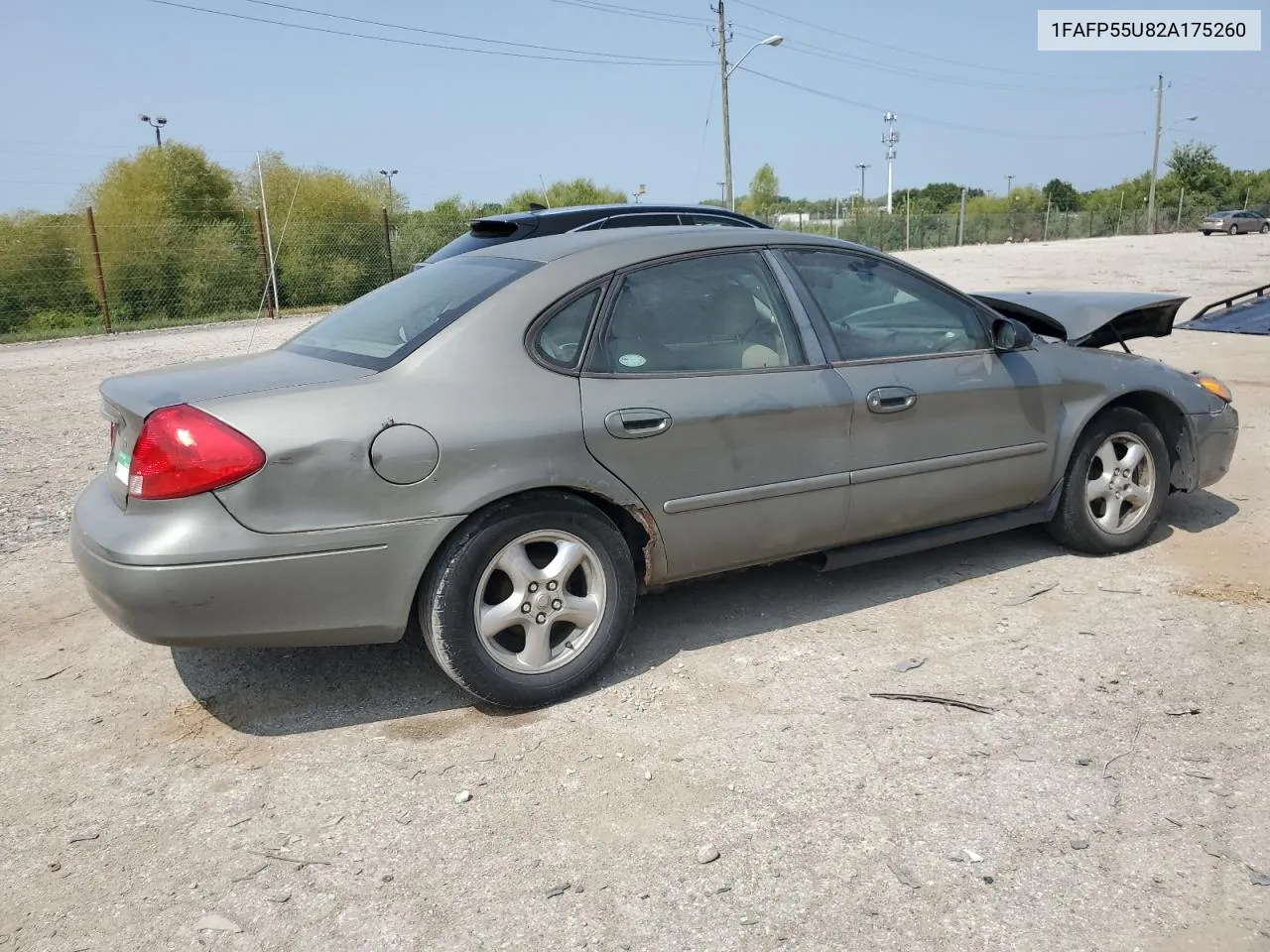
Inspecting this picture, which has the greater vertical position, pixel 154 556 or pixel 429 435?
pixel 429 435

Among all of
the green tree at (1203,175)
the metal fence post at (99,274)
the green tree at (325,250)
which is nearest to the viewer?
the metal fence post at (99,274)

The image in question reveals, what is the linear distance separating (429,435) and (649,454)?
77 cm

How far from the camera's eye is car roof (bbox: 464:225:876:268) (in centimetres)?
375

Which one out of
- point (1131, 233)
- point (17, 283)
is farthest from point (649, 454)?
point (1131, 233)

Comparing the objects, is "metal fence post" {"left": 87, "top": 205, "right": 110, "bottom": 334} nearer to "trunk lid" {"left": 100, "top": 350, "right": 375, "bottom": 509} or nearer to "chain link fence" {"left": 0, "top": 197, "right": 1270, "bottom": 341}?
"chain link fence" {"left": 0, "top": 197, "right": 1270, "bottom": 341}

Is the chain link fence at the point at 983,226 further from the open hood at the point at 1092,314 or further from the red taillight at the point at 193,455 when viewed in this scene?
the red taillight at the point at 193,455

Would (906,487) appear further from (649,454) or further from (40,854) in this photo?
(40,854)

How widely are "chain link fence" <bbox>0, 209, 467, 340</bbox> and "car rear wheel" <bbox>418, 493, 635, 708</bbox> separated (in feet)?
58.1

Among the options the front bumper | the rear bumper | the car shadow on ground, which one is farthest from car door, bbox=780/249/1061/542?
the front bumper


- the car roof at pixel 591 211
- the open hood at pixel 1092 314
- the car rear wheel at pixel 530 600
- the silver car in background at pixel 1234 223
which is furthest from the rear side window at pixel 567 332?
the silver car in background at pixel 1234 223

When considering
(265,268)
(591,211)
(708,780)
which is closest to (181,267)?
(265,268)

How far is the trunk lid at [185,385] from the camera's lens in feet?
10.5

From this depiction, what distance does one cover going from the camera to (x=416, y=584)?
3.25 m

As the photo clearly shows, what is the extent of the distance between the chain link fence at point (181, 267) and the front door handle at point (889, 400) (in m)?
17.6
